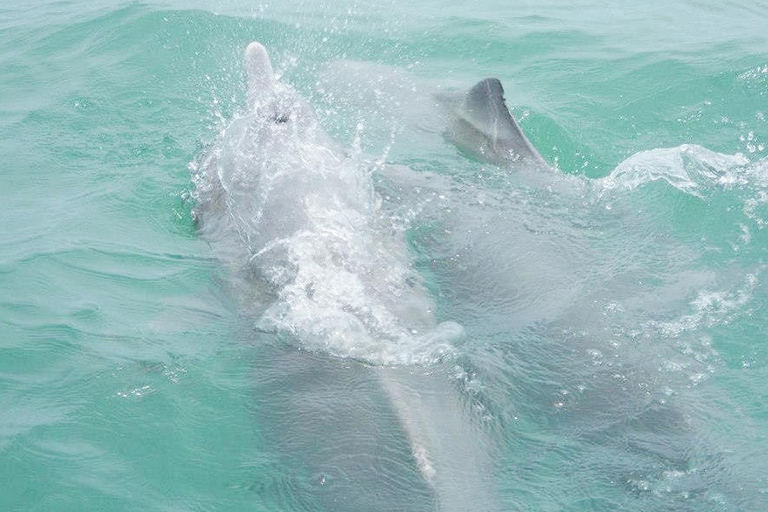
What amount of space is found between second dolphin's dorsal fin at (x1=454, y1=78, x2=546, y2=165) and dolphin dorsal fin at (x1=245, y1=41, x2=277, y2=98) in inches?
117

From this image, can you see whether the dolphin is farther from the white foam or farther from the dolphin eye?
the dolphin eye

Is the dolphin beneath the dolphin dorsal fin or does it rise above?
beneath

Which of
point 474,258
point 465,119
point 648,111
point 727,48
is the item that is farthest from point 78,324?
point 727,48

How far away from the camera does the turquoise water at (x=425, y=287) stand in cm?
704

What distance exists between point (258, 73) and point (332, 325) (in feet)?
17.6

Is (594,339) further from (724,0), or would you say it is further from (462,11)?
(724,0)

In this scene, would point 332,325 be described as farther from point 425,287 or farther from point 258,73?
point 258,73

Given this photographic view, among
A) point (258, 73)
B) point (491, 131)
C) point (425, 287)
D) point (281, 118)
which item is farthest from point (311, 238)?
point (491, 131)

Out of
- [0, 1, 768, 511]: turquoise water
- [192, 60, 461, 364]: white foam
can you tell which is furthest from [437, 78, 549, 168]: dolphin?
[192, 60, 461, 364]: white foam

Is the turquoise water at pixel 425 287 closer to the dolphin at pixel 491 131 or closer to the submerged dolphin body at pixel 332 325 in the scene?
the submerged dolphin body at pixel 332 325

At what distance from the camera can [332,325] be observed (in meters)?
8.77

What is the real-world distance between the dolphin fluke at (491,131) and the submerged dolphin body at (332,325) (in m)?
1.87

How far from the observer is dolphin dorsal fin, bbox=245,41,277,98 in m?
12.6

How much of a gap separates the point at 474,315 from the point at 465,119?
4.74 meters
